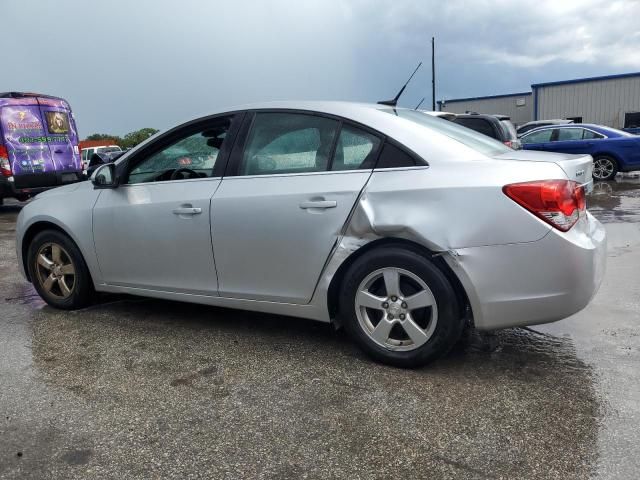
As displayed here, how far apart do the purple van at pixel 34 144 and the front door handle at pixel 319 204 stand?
34.8 feet

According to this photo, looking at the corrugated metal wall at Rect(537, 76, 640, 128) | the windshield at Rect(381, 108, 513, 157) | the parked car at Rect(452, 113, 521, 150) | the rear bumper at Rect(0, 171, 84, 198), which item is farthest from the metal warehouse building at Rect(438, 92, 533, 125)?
the windshield at Rect(381, 108, 513, 157)

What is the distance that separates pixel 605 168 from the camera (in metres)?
13.9

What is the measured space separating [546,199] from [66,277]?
3.56 meters

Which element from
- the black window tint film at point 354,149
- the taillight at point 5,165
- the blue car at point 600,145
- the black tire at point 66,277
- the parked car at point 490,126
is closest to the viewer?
the black window tint film at point 354,149

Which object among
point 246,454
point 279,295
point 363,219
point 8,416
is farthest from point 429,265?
point 8,416

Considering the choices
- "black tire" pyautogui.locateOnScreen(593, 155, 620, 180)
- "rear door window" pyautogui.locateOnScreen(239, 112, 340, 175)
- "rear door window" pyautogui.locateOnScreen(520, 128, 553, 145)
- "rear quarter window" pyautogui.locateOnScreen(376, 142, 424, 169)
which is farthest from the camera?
"rear door window" pyautogui.locateOnScreen(520, 128, 553, 145)

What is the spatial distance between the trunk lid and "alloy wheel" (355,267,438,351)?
0.86 meters

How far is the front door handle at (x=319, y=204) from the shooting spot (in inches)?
125

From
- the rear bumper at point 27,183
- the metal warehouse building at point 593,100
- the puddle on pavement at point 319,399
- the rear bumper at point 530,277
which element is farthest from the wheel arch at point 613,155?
the metal warehouse building at point 593,100

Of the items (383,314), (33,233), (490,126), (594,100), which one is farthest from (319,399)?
(594,100)

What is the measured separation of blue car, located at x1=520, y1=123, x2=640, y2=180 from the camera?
44.1ft

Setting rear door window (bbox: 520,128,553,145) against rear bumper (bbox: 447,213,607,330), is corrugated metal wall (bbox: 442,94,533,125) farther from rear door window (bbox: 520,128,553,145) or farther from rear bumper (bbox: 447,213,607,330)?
rear bumper (bbox: 447,213,607,330)

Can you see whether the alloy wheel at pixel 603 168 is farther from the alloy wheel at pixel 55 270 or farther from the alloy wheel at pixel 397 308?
the alloy wheel at pixel 55 270

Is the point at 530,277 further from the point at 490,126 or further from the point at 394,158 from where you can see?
the point at 490,126
